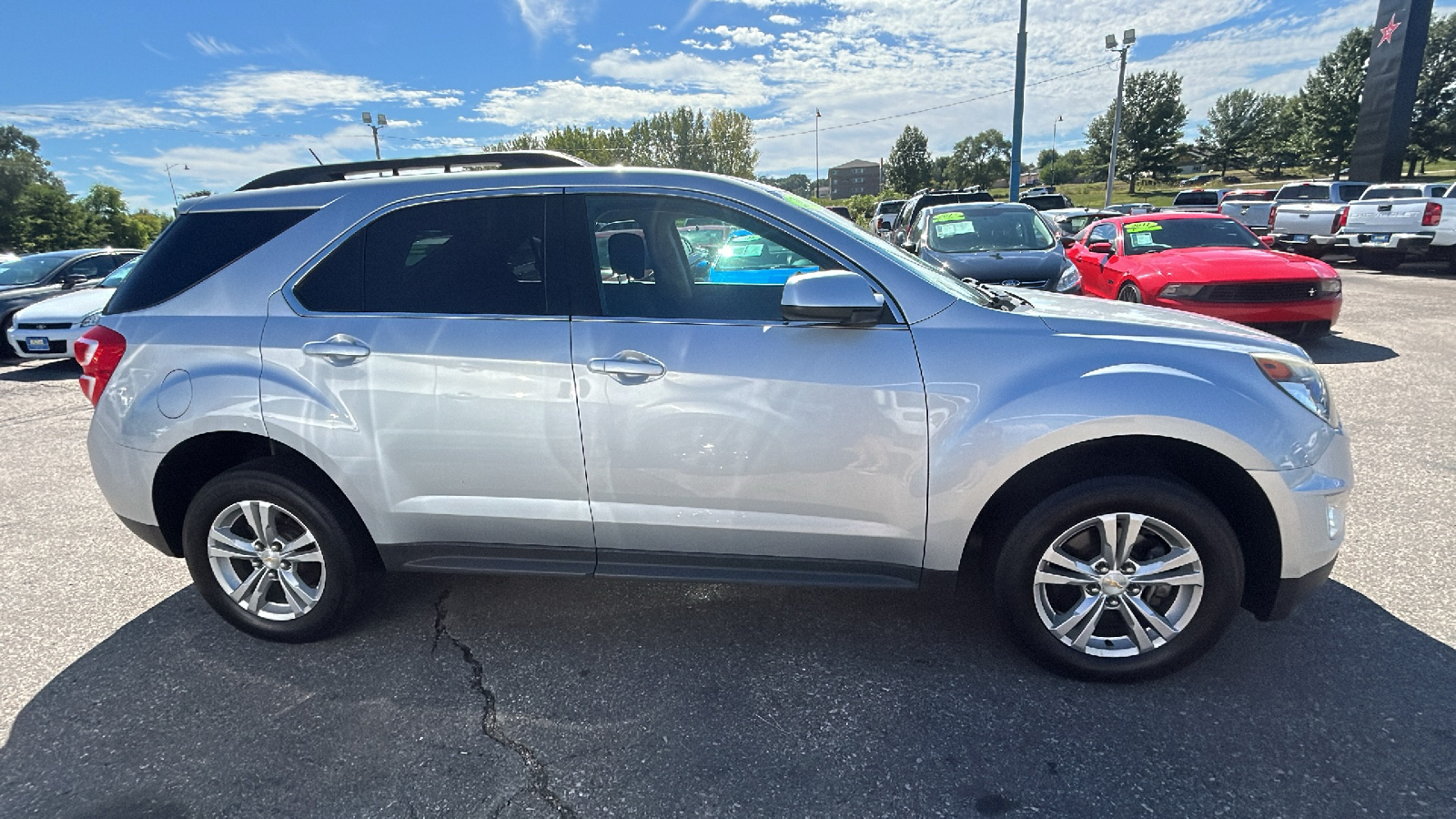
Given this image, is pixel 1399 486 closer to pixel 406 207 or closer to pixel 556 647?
pixel 556 647

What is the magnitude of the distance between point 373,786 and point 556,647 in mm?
827

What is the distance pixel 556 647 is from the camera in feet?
9.71

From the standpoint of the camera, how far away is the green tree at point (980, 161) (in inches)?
3017

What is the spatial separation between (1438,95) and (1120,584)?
5808cm

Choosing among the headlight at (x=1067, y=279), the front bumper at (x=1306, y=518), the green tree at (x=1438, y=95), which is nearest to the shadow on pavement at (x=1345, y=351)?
the headlight at (x=1067, y=279)

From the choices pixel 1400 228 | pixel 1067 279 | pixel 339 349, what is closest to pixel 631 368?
pixel 339 349

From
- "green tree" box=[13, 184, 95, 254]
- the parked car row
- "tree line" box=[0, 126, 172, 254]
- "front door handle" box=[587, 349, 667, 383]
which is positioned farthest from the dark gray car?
"green tree" box=[13, 184, 95, 254]

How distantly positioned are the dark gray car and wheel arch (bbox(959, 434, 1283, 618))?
4.92 meters

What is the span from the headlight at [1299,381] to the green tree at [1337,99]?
50392 mm

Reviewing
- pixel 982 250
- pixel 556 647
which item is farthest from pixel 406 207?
pixel 982 250

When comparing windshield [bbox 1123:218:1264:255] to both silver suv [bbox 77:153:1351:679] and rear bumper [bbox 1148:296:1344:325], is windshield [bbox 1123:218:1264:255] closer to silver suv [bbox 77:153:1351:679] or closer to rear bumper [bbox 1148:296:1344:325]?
rear bumper [bbox 1148:296:1344:325]

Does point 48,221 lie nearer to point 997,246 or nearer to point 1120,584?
point 997,246

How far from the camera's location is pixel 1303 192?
821 inches

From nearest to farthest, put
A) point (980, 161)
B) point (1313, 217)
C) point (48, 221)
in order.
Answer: point (1313, 217)
point (48, 221)
point (980, 161)
